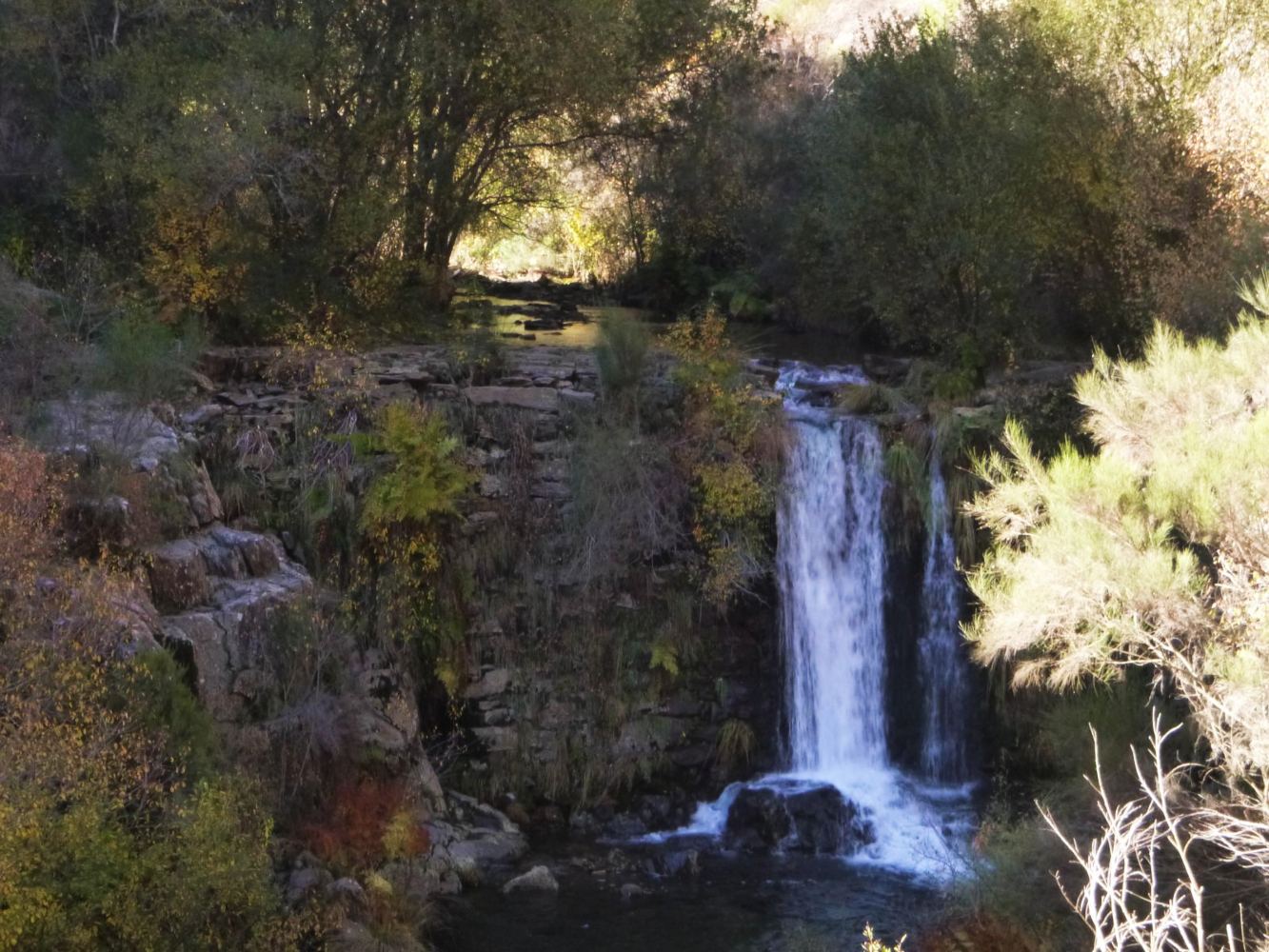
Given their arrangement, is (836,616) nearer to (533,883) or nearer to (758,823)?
(758,823)

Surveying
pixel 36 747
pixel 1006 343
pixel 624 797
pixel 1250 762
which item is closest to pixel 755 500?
pixel 624 797

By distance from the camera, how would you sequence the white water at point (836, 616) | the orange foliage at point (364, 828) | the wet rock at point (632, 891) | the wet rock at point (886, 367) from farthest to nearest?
the wet rock at point (886, 367) < the white water at point (836, 616) < the wet rock at point (632, 891) < the orange foliage at point (364, 828)

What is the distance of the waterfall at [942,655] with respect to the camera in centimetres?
1565

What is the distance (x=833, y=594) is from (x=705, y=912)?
15.5 ft

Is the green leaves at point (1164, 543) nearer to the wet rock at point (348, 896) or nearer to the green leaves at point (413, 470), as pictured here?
the wet rock at point (348, 896)

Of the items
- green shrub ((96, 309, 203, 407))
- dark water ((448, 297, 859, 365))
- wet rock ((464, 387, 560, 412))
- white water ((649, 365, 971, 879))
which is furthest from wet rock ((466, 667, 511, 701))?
dark water ((448, 297, 859, 365))

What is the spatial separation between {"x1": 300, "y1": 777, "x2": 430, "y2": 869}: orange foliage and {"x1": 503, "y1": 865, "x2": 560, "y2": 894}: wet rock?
2.99 feet

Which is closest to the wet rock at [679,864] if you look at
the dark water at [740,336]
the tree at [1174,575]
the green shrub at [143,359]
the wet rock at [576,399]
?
the tree at [1174,575]

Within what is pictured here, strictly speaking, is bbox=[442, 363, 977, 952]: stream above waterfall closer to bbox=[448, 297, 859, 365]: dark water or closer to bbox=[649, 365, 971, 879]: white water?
bbox=[649, 365, 971, 879]: white water

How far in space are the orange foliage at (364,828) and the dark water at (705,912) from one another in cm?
78

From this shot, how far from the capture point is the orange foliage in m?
12.1

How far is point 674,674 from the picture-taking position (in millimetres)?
15547

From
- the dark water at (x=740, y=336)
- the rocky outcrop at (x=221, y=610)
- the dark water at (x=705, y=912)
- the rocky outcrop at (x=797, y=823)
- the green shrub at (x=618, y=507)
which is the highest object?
the dark water at (x=740, y=336)

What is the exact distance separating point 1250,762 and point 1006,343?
10.2 meters
